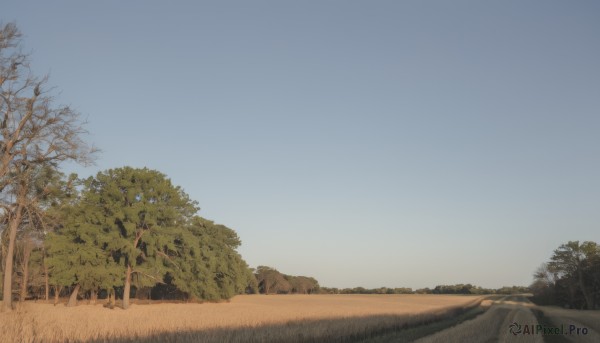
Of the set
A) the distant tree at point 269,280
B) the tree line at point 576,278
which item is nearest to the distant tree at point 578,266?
the tree line at point 576,278

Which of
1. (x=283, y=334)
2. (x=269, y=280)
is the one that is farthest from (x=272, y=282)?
(x=283, y=334)

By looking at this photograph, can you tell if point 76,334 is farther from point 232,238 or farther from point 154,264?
point 232,238

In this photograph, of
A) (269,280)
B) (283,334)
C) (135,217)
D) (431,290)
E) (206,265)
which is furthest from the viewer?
(431,290)

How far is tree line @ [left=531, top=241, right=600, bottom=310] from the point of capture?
6844 centimetres

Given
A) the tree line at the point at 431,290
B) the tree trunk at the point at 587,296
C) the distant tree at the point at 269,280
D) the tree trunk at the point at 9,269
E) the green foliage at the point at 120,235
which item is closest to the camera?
the tree trunk at the point at 9,269

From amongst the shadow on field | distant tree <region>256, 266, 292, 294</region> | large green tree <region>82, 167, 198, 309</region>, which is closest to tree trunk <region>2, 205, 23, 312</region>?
large green tree <region>82, 167, 198, 309</region>

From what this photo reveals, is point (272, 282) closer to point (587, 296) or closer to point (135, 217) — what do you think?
point (587, 296)

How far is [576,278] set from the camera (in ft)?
238

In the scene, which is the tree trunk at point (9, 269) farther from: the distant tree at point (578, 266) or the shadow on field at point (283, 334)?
the distant tree at point (578, 266)

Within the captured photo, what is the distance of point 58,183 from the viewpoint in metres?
Answer: 36.4

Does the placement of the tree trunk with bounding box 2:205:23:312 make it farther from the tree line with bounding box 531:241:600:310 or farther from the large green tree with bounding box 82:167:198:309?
the tree line with bounding box 531:241:600:310

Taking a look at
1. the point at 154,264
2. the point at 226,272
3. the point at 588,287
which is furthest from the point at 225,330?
the point at 588,287

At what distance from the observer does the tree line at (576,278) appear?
68438 mm

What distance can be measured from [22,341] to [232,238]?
6421 cm
